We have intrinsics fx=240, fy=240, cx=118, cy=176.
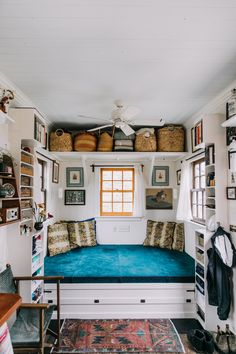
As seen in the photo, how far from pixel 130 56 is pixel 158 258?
2945mm

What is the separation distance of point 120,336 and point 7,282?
1.39m

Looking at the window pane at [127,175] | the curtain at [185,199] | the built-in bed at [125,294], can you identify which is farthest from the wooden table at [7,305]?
the window pane at [127,175]

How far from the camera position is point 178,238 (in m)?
4.23

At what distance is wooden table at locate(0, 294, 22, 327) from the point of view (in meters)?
1.48

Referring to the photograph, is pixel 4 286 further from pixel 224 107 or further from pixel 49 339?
pixel 224 107

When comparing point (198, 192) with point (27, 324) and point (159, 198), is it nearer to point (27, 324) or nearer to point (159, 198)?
point (159, 198)

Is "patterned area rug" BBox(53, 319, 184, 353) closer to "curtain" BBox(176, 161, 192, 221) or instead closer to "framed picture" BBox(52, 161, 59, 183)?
"curtain" BBox(176, 161, 192, 221)

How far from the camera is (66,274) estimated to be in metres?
3.18

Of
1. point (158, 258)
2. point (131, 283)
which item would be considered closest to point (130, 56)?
point (131, 283)

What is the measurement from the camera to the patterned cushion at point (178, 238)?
4.18 metres

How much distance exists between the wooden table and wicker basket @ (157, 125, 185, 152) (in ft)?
10.2

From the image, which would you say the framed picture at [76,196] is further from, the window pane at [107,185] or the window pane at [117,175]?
the window pane at [117,175]

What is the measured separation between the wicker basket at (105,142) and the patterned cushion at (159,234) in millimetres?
1685

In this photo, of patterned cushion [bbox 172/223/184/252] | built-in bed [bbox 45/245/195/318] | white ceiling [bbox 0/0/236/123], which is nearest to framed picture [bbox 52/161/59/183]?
white ceiling [bbox 0/0/236/123]
